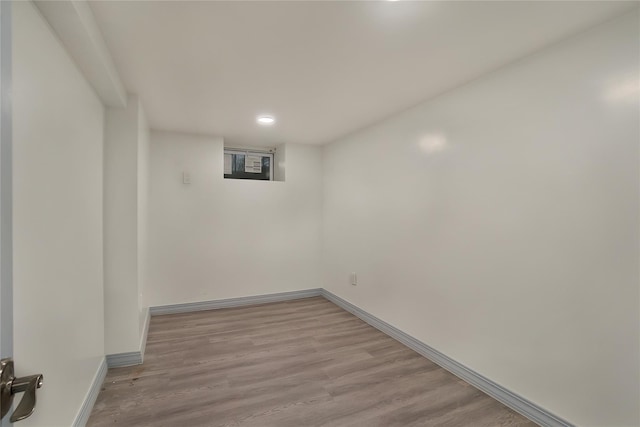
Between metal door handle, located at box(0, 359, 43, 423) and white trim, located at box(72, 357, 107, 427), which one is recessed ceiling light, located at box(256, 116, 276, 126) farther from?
metal door handle, located at box(0, 359, 43, 423)

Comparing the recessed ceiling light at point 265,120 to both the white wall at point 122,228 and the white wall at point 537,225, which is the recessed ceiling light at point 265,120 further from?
the white wall at point 537,225

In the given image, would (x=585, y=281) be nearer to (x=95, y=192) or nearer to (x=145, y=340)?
(x=95, y=192)

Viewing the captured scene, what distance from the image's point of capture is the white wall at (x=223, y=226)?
12.1 ft

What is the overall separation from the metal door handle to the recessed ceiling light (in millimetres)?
2880

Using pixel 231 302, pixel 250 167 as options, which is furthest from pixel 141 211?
pixel 250 167

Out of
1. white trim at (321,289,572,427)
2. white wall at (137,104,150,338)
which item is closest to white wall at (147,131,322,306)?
white wall at (137,104,150,338)

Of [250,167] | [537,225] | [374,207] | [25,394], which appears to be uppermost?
[250,167]

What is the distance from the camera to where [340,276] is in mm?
4121

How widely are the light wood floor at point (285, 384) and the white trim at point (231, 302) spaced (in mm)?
414

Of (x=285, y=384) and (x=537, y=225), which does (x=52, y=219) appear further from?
(x=537, y=225)

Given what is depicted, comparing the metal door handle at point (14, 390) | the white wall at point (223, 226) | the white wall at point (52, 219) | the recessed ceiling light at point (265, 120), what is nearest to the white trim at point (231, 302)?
the white wall at point (223, 226)

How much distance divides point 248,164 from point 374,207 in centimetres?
218

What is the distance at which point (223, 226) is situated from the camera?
4004 millimetres

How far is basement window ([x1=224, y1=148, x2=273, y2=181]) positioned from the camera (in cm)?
438
